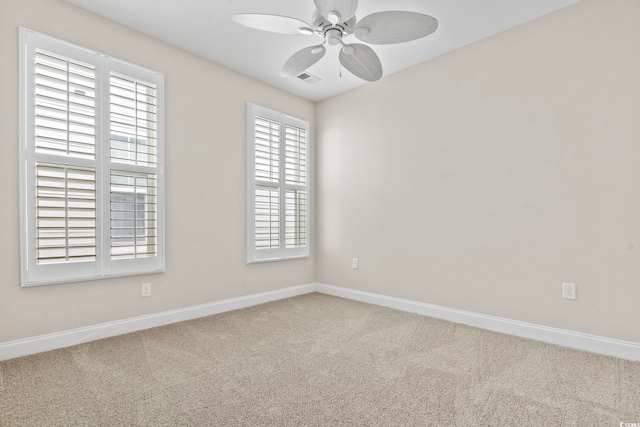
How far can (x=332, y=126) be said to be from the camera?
4.38 meters

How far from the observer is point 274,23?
2.03 metres

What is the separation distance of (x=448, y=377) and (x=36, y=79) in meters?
3.51

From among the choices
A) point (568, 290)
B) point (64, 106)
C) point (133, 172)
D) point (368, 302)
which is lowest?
point (368, 302)

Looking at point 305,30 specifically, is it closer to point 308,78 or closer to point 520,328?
point 308,78

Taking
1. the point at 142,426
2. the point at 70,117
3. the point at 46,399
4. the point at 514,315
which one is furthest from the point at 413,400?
the point at 70,117

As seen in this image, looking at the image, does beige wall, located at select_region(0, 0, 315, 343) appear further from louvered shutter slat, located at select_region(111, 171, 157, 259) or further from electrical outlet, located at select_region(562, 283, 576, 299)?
electrical outlet, located at select_region(562, 283, 576, 299)

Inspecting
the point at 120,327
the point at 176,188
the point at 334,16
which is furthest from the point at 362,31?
the point at 120,327

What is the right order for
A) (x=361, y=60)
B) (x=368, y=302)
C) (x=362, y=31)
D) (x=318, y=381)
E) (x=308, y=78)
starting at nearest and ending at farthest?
(x=318, y=381) → (x=362, y=31) → (x=361, y=60) → (x=308, y=78) → (x=368, y=302)

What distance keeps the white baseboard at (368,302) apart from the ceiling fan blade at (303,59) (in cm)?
244

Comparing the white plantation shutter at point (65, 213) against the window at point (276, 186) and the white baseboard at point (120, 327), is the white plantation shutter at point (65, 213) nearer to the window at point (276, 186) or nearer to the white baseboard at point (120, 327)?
the white baseboard at point (120, 327)

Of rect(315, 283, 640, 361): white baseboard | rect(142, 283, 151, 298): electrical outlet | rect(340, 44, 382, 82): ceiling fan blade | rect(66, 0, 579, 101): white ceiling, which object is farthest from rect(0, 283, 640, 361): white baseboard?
rect(66, 0, 579, 101): white ceiling

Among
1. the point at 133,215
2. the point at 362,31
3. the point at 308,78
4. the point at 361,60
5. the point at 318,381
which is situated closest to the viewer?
the point at 318,381

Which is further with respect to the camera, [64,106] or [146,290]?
[146,290]

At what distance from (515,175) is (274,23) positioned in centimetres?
229
